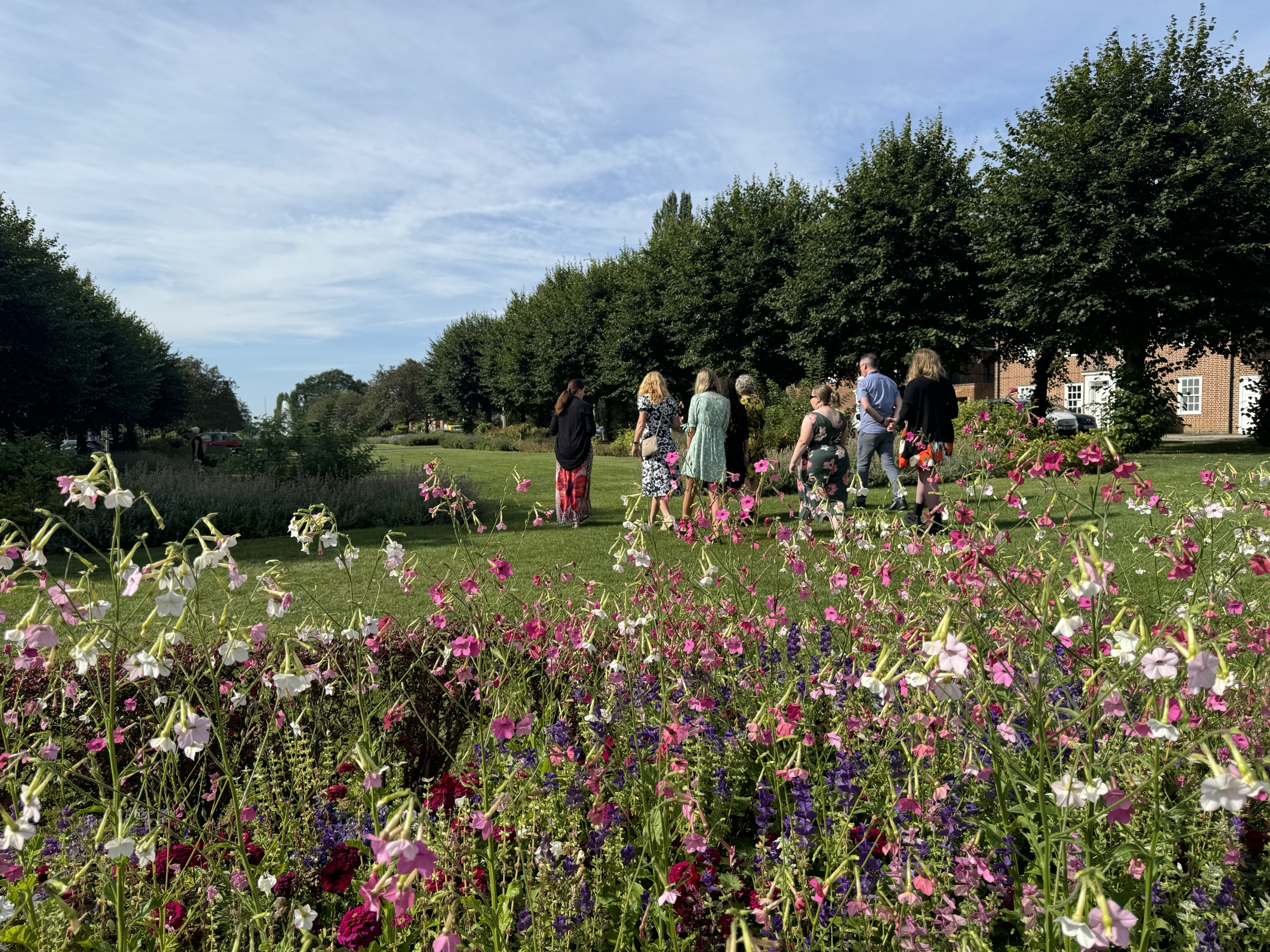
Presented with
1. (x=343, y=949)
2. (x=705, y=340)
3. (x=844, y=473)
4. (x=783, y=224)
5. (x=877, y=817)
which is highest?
(x=783, y=224)

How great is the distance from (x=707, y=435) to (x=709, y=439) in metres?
0.04

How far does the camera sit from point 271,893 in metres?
2.00

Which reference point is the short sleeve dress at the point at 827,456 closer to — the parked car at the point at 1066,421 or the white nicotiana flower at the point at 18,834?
the white nicotiana flower at the point at 18,834

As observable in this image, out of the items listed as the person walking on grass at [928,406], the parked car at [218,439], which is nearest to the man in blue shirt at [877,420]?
the person walking on grass at [928,406]

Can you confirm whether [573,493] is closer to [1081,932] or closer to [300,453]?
[300,453]

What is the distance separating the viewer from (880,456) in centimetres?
982

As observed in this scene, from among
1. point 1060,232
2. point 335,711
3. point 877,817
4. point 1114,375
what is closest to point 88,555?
point 335,711

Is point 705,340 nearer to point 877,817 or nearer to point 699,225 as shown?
point 699,225

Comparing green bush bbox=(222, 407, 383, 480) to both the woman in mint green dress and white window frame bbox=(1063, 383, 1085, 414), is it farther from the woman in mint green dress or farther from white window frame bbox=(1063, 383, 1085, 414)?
white window frame bbox=(1063, 383, 1085, 414)

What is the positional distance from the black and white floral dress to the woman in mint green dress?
43cm

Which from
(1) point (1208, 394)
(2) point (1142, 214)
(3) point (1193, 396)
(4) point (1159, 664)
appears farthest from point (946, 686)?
(3) point (1193, 396)

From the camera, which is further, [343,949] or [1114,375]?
[1114,375]

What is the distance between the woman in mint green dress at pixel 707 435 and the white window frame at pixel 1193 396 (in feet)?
131

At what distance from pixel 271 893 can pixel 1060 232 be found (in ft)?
70.4
